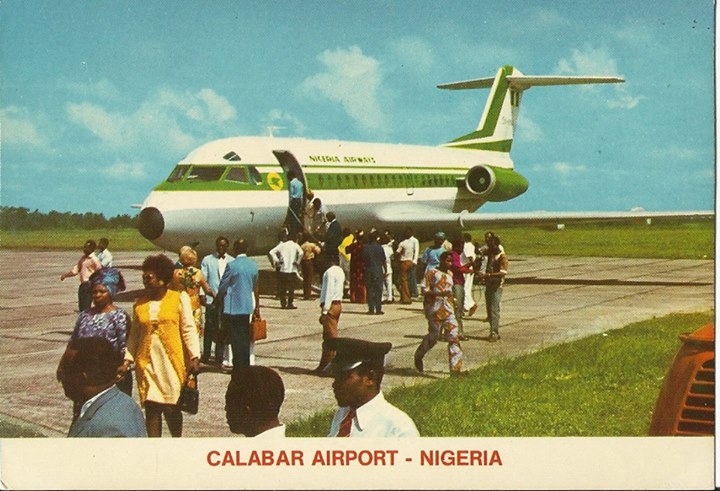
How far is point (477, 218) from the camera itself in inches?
995

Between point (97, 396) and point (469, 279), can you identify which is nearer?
point (97, 396)

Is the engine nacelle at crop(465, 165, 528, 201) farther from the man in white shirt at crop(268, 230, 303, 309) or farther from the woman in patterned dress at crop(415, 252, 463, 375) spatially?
the woman in patterned dress at crop(415, 252, 463, 375)

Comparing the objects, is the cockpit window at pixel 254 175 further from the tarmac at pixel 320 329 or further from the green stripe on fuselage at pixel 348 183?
the tarmac at pixel 320 329

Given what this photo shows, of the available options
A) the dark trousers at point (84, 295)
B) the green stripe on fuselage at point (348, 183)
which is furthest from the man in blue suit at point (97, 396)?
the green stripe on fuselage at point (348, 183)

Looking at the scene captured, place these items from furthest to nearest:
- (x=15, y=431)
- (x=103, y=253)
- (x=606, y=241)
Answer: (x=606, y=241) < (x=103, y=253) < (x=15, y=431)

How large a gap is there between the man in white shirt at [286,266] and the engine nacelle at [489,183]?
1087cm

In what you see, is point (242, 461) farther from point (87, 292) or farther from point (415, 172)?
point (415, 172)

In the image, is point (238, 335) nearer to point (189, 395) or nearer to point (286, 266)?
point (189, 395)

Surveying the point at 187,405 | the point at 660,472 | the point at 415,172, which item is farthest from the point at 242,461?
the point at 415,172

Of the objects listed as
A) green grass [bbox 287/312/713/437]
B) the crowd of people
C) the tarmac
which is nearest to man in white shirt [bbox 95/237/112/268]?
the crowd of people

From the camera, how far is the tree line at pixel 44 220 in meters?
8.20

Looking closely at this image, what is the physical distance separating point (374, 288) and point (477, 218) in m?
8.97

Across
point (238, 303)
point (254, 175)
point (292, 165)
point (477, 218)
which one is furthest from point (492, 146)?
point (238, 303)

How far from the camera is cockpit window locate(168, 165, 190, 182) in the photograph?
60.9ft
